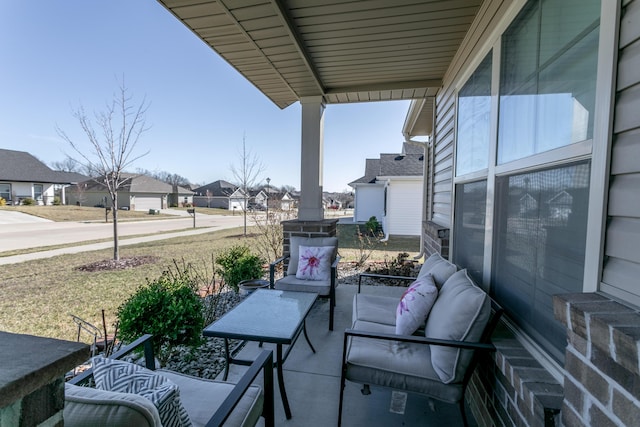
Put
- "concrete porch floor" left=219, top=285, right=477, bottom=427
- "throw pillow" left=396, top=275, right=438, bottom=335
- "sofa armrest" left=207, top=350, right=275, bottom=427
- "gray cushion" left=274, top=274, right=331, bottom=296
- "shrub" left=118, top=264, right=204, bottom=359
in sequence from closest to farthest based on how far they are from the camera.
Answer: "sofa armrest" left=207, top=350, right=275, bottom=427 < "concrete porch floor" left=219, top=285, right=477, bottom=427 < "throw pillow" left=396, top=275, right=438, bottom=335 < "shrub" left=118, top=264, right=204, bottom=359 < "gray cushion" left=274, top=274, right=331, bottom=296

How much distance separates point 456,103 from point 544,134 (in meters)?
1.95

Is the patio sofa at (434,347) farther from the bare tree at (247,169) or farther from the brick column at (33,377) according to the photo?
the bare tree at (247,169)

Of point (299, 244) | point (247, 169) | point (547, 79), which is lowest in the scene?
point (299, 244)

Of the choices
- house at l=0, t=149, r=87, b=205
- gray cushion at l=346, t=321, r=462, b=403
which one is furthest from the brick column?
house at l=0, t=149, r=87, b=205

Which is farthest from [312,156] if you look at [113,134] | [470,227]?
[113,134]

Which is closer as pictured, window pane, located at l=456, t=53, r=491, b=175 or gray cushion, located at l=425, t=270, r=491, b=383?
gray cushion, located at l=425, t=270, r=491, b=383

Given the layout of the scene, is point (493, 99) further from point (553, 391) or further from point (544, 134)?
point (553, 391)

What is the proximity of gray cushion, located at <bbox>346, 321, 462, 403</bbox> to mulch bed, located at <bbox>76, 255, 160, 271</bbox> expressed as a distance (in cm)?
612

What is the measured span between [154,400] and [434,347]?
59.4 inches

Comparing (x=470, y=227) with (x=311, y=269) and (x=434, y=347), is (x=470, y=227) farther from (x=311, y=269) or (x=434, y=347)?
(x=311, y=269)

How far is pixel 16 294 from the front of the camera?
451cm

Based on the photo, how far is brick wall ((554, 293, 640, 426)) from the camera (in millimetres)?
791

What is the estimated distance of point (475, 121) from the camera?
2641mm

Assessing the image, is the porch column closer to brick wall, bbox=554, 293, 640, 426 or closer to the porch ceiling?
the porch ceiling
